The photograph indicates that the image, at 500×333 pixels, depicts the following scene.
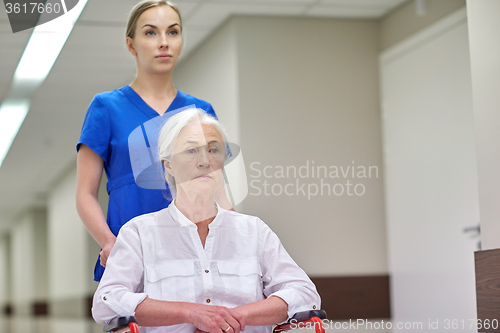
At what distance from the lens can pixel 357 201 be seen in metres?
3.76

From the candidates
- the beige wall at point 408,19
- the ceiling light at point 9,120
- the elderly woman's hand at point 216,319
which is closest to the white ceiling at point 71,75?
the ceiling light at point 9,120

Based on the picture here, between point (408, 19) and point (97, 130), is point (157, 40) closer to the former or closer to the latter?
point (97, 130)

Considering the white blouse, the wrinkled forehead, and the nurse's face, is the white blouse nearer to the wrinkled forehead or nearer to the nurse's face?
the wrinkled forehead

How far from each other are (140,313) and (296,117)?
7.91ft

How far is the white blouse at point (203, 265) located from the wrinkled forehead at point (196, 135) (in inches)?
7.5

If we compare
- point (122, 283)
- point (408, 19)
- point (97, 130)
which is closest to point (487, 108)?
point (408, 19)

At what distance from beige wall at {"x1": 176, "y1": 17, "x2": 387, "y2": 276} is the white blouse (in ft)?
5.78

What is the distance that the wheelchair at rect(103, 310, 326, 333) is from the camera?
1.31 m

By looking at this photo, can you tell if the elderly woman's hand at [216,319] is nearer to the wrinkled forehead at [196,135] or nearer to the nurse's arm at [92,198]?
the nurse's arm at [92,198]

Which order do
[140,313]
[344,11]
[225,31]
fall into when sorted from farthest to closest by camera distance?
1. [344,11]
2. [225,31]
3. [140,313]

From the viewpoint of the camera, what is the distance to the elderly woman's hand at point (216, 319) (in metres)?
1.43

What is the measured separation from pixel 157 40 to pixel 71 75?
125 centimetres

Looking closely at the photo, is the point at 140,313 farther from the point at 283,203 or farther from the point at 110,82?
the point at 283,203

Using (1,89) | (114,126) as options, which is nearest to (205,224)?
(114,126)
